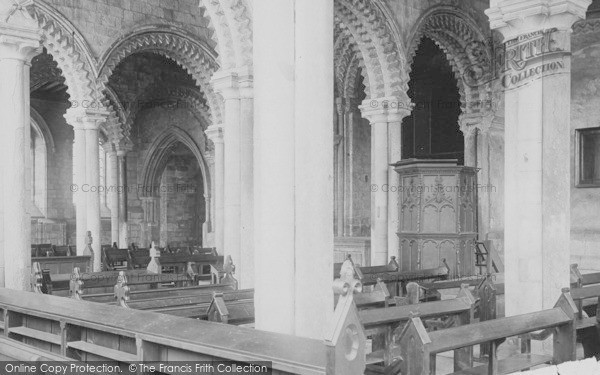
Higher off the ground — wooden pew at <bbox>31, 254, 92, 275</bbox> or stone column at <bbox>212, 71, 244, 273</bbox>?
stone column at <bbox>212, 71, 244, 273</bbox>

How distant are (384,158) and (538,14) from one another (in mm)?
6705

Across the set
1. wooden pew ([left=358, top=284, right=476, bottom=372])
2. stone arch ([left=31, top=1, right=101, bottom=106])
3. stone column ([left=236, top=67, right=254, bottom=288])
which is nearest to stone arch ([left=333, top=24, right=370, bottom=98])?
stone arch ([left=31, top=1, right=101, bottom=106])

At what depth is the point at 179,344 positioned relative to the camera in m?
3.77

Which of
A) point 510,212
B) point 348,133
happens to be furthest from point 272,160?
point 348,133

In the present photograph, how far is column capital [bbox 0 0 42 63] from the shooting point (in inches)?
325

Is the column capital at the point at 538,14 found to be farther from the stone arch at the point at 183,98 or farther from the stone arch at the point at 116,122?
the stone arch at the point at 116,122

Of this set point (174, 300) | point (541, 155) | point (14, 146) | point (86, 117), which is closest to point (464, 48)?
point (86, 117)

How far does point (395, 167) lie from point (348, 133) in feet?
15.8

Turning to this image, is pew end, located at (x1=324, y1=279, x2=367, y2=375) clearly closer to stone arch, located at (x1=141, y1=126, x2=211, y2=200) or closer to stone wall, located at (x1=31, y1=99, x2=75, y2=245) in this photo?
stone arch, located at (x1=141, y1=126, x2=211, y2=200)

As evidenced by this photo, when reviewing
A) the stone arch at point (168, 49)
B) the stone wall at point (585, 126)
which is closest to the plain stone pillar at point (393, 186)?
the stone wall at point (585, 126)

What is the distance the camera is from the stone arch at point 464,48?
13614 millimetres

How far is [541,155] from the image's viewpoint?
5.80 meters

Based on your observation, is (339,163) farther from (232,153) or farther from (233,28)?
(233,28)

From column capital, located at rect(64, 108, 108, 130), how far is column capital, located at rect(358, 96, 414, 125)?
5.65 m
